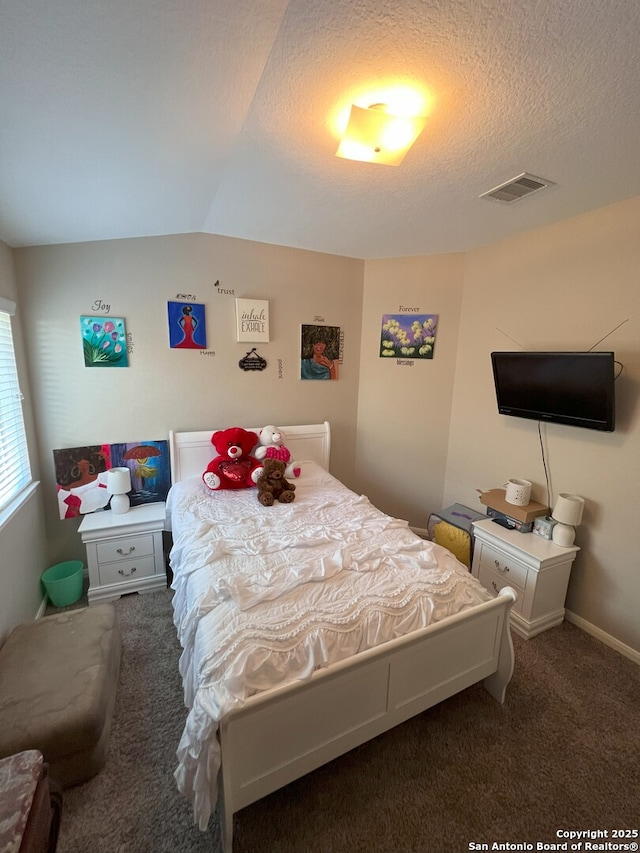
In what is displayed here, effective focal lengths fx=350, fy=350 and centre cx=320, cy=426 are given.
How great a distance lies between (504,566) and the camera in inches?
93.4

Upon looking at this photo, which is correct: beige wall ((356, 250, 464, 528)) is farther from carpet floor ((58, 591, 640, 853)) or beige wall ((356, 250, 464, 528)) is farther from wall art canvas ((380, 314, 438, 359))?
carpet floor ((58, 591, 640, 853))

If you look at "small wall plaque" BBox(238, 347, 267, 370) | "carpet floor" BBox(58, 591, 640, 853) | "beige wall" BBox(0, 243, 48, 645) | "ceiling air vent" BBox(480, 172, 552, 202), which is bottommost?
"carpet floor" BBox(58, 591, 640, 853)

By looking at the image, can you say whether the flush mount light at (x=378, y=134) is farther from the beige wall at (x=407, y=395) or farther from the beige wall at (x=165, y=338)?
the beige wall at (x=407, y=395)

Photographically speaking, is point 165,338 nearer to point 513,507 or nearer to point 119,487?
point 119,487

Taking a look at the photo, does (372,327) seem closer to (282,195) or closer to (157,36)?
(282,195)

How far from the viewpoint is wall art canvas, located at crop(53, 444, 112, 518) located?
250 centimetres

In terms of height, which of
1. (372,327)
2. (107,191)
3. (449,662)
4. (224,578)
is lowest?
(449,662)

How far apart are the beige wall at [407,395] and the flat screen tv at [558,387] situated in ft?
2.24

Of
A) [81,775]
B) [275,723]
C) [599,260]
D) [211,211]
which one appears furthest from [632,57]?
[81,775]

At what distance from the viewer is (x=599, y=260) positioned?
2111mm

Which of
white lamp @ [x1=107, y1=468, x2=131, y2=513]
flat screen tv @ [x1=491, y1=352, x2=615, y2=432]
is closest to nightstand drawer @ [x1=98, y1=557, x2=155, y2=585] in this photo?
white lamp @ [x1=107, y1=468, x2=131, y2=513]

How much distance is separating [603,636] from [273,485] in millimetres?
2325

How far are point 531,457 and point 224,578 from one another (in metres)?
2.28

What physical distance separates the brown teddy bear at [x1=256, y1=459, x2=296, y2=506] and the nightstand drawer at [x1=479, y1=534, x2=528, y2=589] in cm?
144
